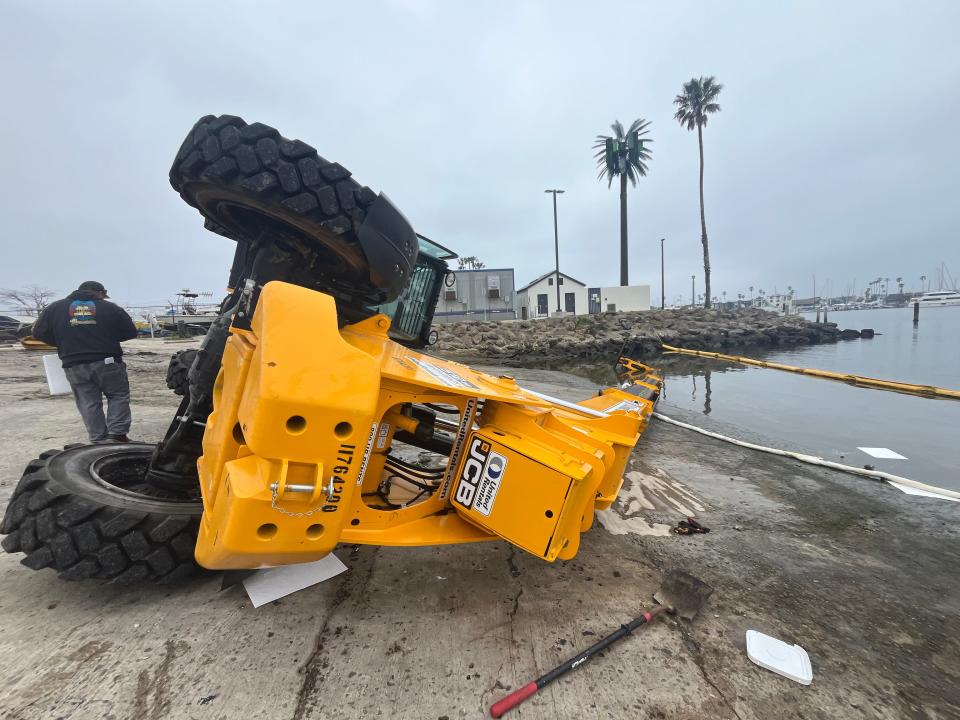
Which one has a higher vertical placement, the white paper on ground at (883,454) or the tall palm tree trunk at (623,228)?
the tall palm tree trunk at (623,228)

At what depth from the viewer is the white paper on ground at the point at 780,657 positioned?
1.86 metres

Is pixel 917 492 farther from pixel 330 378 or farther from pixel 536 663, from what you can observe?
pixel 330 378

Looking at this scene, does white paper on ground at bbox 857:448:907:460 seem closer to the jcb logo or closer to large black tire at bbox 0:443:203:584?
the jcb logo

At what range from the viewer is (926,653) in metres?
2.06

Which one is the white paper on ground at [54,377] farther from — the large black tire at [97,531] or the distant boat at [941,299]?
the distant boat at [941,299]

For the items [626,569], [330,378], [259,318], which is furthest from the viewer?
[626,569]

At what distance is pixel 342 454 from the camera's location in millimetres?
1585

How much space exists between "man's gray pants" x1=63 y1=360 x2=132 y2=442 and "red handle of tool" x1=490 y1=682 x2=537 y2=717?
15.1ft

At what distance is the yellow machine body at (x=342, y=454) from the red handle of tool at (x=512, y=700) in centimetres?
48

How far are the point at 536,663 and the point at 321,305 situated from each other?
5.65ft

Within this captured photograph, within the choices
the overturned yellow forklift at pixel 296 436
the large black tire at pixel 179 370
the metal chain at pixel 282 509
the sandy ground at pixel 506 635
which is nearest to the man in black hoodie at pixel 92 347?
the large black tire at pixel 179 370

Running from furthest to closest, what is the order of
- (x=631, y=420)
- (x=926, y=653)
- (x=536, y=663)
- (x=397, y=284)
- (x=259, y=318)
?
(x=631, y=420) → (x=397, y=284) → (x=926, y=653) → (x=536, y=663) → (x=259, y=318)

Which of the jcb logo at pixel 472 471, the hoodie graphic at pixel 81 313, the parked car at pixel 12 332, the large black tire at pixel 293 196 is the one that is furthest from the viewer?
the parked car at pixel 12 332

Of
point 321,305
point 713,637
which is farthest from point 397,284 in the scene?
point 713,637
